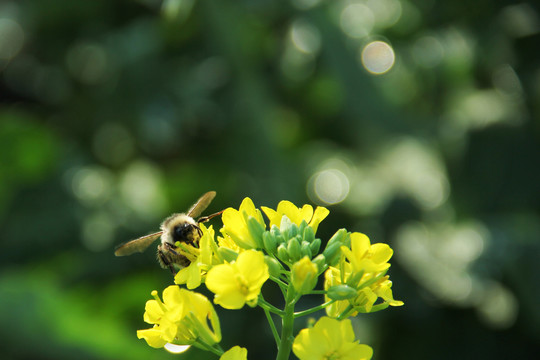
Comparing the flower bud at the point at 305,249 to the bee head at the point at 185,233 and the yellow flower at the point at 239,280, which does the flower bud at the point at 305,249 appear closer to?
the yellow flower at the point at 239,280

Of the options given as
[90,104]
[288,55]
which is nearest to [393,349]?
[288,55]

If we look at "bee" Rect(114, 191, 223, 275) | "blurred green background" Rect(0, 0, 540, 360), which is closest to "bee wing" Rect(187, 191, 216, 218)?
"bee" Rect(114, 191, 223, 275)

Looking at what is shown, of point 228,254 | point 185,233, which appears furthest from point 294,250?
point 185,233

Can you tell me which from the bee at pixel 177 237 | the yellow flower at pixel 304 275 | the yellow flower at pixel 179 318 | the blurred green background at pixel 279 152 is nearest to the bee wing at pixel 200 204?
the bee at pixel 177 237

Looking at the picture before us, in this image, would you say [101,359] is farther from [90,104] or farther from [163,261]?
[90,104]

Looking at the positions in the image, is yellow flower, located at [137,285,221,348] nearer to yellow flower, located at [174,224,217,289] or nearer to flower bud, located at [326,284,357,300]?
yellow flower, located at [174,224,217,289]

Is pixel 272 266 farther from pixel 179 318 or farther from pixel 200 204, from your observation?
pixel 200 204

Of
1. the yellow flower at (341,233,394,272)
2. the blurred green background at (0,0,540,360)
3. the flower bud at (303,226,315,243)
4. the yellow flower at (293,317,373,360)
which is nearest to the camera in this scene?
the yellow flower at (293,317,373,360)
